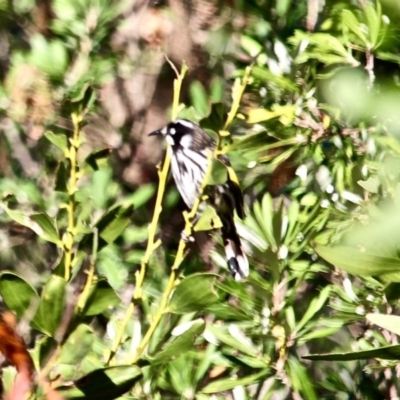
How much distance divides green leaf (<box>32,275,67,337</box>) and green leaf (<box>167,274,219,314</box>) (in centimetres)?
9

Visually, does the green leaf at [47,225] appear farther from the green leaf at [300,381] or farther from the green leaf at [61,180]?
the green leaf at [300,381]

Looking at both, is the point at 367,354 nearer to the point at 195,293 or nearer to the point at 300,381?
the point at 195,293

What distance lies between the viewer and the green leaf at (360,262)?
0.57m

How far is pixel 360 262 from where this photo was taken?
0.57 meters

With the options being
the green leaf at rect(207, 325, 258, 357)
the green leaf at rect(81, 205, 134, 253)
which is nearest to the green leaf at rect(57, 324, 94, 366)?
the green leaf at rect(81, 205, 134, 253)

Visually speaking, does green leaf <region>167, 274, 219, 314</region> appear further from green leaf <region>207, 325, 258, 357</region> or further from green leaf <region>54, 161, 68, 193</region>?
green leaf <region>207, 325, 258, 357</region>

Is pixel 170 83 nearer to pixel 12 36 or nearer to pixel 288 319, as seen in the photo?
pixel 12 36

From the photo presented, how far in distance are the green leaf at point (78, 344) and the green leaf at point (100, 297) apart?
0.11ft

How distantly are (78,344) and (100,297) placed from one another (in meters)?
0.05

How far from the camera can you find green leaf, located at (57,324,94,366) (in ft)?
1.77

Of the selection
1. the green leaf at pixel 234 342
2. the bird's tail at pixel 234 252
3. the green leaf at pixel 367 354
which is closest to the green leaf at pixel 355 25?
the bird's tail at pixel 234 252

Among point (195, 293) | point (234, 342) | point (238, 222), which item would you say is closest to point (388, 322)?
point (195, 293)

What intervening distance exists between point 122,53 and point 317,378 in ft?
2.39

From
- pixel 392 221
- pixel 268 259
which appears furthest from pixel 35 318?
pixel 268 259
